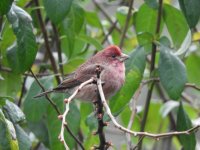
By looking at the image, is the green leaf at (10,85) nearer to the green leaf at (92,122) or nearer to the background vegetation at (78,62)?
the background vegetation at (78,62)

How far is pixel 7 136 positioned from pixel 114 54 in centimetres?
160

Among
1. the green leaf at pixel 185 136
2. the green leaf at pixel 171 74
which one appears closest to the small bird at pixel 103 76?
the green leaf at pixel 171 74

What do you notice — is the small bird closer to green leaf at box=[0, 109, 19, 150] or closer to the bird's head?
the bird's head

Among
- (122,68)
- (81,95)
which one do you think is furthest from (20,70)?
(122,68)

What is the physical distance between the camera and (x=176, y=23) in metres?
4.12

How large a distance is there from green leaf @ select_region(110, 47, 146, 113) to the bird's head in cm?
16

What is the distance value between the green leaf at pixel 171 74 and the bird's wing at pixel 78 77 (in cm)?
38

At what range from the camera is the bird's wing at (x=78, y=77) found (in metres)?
3.94

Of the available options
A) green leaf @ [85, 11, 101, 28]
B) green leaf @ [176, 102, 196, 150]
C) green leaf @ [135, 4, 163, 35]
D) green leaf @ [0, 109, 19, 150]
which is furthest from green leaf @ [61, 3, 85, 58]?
green leaf @ [0, 109, 19, 150]

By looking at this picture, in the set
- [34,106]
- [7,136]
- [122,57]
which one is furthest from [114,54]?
[7,136]

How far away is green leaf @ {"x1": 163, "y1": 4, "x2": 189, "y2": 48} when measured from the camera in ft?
13.5

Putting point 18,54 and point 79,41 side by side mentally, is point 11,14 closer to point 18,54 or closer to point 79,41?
point 18,54

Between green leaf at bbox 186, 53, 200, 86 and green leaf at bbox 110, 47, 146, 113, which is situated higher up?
green leaf at bbox 110, 47, 146, 113

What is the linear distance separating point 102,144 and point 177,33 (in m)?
1.81
